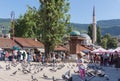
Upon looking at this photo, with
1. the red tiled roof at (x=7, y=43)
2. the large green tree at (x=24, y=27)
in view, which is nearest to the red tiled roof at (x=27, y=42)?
the red tiled roof at (x=7, y=43)

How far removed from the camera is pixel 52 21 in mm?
44125

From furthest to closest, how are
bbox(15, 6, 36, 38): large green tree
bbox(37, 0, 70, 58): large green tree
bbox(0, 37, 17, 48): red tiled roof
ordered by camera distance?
bbox(15, 6, 36, 38): large green tree
bbox(0, 37, 17, 48): red tiled roof
bbox(37, 0, 70, 58): large green tree

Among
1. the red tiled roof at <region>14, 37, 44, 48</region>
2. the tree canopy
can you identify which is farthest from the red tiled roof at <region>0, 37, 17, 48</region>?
the tree canopy

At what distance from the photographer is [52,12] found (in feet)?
144

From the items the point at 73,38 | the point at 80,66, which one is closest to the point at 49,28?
the point at 73,38

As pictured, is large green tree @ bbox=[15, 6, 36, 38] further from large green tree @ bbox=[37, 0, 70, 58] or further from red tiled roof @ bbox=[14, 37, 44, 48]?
large green tree @ bbox=[37, 0, 70, 58]

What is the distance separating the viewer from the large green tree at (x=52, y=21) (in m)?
43.7

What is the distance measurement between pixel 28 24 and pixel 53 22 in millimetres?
27534

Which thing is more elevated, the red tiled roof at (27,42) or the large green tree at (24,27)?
the large green tree at (24,27)

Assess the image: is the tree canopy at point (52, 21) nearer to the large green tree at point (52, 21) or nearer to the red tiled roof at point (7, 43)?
the large green tree at point (52, 21)

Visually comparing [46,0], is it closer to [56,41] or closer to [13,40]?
[56,41]

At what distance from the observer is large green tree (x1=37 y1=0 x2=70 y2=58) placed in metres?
43.7

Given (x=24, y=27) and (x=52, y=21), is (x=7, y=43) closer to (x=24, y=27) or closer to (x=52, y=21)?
(x=24, y=27)

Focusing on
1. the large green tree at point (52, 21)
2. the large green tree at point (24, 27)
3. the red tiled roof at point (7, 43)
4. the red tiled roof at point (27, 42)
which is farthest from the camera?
the large green tree at point (24, 27)
